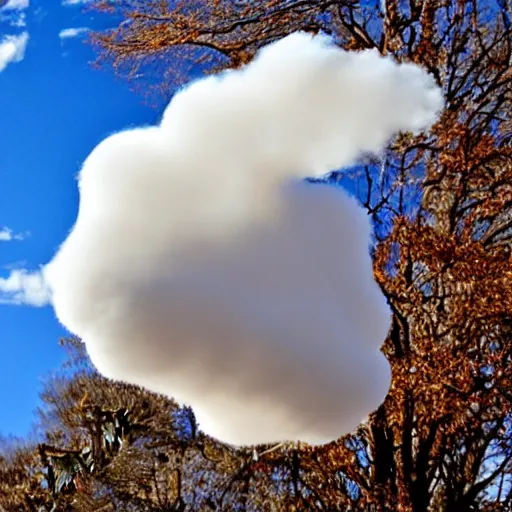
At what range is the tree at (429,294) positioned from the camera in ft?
17.5

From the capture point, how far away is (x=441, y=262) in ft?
18.3

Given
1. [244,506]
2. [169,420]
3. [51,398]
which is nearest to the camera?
[244,506]

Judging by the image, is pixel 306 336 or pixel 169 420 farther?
pixel 169 420

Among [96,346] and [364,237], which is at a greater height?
[364,237]

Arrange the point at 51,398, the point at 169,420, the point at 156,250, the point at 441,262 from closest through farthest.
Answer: the point at 156,250
the point at 441,262
the point at 169,420
the point at 51,398

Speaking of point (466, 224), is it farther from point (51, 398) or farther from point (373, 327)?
point (51, 398)

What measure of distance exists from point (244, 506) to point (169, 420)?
1478mm

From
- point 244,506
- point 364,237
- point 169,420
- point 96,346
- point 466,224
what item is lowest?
point 96,346

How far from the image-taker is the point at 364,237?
130 centimetres

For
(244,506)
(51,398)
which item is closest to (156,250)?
(244,506)

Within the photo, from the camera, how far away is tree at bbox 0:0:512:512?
5.33m

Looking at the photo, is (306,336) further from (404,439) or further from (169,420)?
(169,420)

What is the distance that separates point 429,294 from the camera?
5633 millimetres

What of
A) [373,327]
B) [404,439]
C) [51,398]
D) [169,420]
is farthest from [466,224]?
[51,398]
